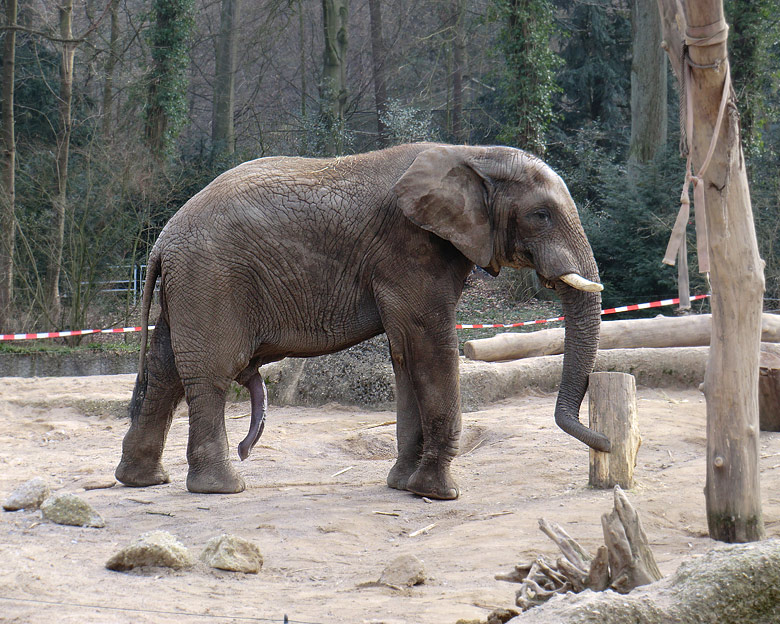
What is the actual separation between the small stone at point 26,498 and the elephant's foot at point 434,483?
2550 mm

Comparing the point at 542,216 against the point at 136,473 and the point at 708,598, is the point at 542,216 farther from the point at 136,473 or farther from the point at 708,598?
the point at 708,598

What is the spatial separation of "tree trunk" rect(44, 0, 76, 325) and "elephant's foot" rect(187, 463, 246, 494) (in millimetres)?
9578

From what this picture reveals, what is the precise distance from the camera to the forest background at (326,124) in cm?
1630

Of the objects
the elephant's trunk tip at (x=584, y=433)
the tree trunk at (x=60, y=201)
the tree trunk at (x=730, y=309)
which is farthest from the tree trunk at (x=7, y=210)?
the tree trunk at (x=730, y=309)

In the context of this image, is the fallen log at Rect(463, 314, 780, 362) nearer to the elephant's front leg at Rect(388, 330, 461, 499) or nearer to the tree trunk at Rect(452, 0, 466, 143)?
the elephant's front leg at Rect(388, 330, 461, 499)

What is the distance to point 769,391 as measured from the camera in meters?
9.01

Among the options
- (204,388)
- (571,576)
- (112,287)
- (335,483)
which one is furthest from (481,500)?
(112,287)

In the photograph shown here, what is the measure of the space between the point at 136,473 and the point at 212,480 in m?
0.70

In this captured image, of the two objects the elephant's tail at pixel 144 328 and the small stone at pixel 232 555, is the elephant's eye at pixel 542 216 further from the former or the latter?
the small stone at pixel 232 555

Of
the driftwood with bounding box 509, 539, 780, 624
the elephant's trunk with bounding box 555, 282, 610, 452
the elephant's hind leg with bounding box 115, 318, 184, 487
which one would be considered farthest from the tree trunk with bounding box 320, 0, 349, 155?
the driftwood with bounding box 509, 539, 780, 624

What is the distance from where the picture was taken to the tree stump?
8.89 m

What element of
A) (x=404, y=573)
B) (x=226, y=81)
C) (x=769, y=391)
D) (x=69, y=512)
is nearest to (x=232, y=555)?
(x=404, y=573)

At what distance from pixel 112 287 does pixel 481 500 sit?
453 inches

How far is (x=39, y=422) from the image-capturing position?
10.4m
